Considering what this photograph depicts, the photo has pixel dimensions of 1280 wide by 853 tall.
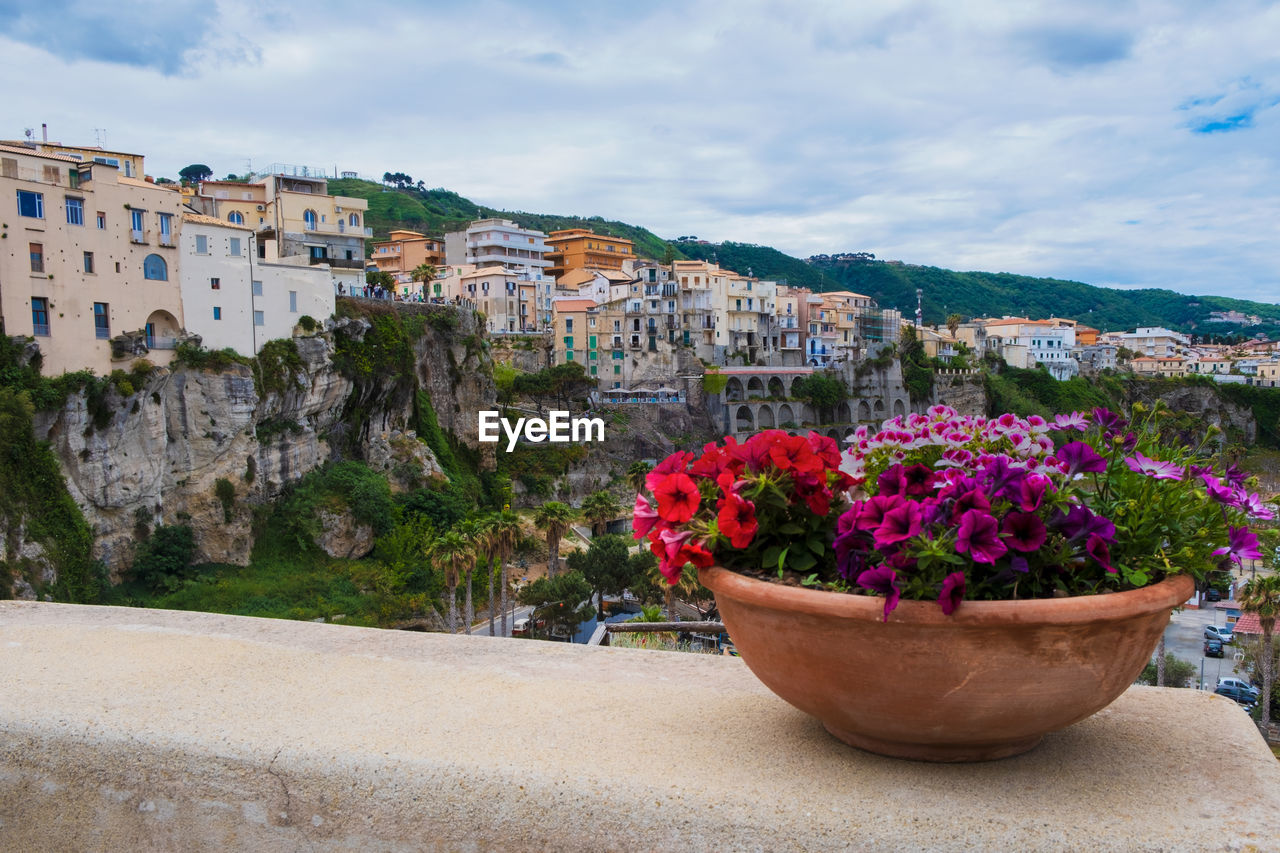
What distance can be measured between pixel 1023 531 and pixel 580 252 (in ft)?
219

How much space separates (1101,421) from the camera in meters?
2.18

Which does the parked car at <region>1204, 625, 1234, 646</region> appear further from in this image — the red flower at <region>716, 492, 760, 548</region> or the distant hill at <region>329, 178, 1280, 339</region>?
the distant hill at <region>329, 178, 1280, 339</region>

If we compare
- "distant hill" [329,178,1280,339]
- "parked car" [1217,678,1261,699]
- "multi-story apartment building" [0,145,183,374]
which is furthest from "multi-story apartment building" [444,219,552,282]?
"parked car" [1217,678,1261,699]

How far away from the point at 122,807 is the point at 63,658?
978mm

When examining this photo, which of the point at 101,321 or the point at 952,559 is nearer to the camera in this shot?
the point at 952,559

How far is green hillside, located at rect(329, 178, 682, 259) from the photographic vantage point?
78.1 meters

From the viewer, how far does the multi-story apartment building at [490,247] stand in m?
60.9

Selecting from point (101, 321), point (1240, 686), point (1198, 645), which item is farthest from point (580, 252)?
point (1240, 686)

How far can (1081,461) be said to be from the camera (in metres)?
1.95

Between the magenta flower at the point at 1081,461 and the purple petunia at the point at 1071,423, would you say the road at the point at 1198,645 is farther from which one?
the magenta flower at the point at 1081,461

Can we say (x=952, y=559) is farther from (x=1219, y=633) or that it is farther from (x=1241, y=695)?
(x=1219, y=633)

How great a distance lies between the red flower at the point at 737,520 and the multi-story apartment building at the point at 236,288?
90.6ft

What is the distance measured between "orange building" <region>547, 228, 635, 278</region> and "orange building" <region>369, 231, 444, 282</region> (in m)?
8.30

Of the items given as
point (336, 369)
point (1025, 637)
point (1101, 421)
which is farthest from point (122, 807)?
point (336, 369)
